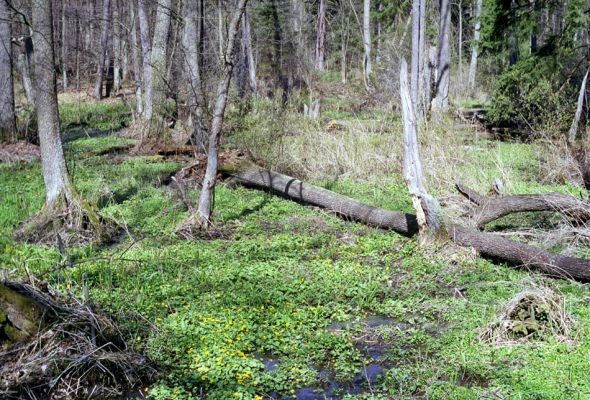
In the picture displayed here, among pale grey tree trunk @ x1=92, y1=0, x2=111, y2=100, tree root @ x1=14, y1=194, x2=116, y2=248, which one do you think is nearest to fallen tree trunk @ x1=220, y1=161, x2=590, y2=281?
tree root @ x1=14, y1=194, x2=116, y2=248

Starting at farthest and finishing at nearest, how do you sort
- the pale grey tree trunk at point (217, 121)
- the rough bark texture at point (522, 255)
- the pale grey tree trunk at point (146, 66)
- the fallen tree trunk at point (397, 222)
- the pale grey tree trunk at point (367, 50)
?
1. the pale grey tree trunk at point (367, 50)
2. the pale grey tree trunk at point (146, 66)
3. the pale grey tree trunk at point (217, 121)
4. the fallen tree trunk at point (397, 222)
5. the rough bark texture at point (522, 255)

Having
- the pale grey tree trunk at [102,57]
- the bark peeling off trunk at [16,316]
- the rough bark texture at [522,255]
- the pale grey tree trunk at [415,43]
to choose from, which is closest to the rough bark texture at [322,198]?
the rough bark texture at [522,255]

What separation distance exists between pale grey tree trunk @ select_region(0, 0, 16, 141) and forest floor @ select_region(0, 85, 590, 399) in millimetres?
5698

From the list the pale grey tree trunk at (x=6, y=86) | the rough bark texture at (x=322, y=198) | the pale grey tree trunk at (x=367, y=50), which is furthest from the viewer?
the pale grey tree trunk at (x=367, y=50)

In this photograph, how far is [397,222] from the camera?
927cm

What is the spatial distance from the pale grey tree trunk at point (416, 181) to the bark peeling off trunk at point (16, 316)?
17.4 ft

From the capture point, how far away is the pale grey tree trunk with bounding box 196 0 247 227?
8.55 metres

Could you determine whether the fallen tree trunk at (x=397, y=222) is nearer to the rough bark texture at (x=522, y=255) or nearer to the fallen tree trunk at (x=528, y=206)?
the rough bark texture at (x=522, y=255)

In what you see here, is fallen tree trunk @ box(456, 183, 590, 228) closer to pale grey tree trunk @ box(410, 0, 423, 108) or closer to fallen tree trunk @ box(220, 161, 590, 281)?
fallen tree trunk @ box(220, 161, 590, 281)

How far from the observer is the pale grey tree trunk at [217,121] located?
28.0 feet

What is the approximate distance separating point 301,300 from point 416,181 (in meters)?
2.88

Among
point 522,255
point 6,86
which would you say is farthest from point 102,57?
point 522,255

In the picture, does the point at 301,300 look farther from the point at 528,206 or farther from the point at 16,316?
the point at 528,206

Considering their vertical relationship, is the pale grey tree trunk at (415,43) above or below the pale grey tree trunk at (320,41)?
below
